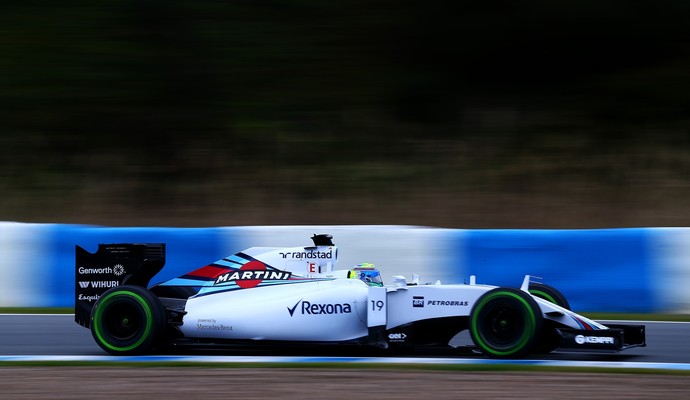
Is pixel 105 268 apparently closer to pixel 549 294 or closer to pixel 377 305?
pixel 377 305

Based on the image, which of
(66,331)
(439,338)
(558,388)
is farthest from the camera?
(66,331)

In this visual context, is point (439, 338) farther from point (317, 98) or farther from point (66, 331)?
point (317, 98)

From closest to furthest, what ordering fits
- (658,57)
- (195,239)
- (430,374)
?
1. (430,374)
2. (195,239)
3. (658,57)

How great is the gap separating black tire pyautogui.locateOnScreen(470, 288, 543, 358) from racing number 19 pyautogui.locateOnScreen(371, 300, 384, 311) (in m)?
0.66

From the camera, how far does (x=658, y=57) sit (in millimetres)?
17031

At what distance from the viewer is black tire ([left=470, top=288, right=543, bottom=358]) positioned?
639 cm

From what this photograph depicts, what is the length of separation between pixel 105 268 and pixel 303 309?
170cm

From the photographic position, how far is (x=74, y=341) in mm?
7844

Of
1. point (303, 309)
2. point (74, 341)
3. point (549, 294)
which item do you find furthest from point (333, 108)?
point (303, 309)

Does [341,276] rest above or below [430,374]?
above

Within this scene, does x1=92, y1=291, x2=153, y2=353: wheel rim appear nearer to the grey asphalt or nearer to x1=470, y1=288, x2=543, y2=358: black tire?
the grey asphalt

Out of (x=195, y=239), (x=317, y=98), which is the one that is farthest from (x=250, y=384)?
(x=317, y=98)

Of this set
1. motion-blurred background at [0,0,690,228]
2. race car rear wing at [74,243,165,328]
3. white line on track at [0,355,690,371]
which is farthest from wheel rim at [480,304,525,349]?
motion-blurred background at [0,0,690,228]

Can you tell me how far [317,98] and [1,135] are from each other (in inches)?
236
